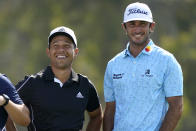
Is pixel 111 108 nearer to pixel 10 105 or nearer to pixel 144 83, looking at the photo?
pixel 144 83

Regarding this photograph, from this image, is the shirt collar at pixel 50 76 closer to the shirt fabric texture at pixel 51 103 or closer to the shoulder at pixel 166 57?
the shirt fabric texture at pixel 51 103

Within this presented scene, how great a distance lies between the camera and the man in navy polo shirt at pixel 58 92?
636cm

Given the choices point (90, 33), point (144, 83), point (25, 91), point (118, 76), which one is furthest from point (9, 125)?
point (90, 33)

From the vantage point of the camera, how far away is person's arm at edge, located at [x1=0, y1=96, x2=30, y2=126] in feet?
18.5

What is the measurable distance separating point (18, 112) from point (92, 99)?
1.11 meters

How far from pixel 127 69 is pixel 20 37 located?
1546cm

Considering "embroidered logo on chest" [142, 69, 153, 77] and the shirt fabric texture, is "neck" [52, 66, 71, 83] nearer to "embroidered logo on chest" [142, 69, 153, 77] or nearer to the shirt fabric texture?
the shirt fabric texture

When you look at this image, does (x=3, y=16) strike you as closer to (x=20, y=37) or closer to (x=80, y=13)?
(x=20, y=37)

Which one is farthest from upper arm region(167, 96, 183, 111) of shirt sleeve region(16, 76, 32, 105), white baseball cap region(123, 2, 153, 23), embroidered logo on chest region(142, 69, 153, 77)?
shirt sleeve region(16, 76, 32, 105)

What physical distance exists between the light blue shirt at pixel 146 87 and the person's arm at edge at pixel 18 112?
979mm


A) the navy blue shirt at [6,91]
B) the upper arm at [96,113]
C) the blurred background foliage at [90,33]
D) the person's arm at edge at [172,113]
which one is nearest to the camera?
the navy blue shirt at [6,91]

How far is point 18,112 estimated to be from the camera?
5816 millimetres

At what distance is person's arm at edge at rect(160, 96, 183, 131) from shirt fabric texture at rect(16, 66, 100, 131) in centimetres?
81

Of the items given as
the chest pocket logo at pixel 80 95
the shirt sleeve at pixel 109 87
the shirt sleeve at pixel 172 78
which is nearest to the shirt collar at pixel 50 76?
the chest pocket logo at pixel 80 95
